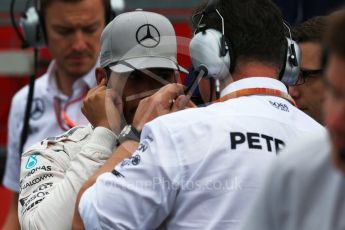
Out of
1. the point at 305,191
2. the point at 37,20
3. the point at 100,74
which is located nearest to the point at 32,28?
the point at 37,20

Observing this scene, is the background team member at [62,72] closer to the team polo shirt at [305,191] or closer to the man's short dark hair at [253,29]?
the man's short dark hair at [253,29]

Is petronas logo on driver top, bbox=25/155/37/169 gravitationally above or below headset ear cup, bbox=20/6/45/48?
above

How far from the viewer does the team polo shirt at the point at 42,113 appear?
222 inches

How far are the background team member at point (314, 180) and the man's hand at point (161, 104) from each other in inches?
39.6

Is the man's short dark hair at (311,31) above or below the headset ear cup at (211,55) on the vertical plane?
below

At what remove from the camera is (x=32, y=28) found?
18.1 ft

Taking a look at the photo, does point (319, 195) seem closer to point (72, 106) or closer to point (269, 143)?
point (269, 143)

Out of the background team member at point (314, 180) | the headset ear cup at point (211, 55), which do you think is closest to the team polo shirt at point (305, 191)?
the background team member at point (314, 180)

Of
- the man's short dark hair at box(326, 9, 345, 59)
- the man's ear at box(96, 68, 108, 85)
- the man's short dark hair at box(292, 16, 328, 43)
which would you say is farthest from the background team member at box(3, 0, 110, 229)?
the man's short dark hair at box(326, 9, 345, 59)

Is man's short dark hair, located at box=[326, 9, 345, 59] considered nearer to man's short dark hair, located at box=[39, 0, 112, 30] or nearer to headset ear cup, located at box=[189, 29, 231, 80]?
headset ear cup, located at box=[189, 29, 231, 80]

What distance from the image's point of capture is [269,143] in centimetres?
273

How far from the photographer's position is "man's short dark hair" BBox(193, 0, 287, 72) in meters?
2.85

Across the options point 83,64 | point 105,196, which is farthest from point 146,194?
point 83,64

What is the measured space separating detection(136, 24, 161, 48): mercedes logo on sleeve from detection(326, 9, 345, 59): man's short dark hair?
1.61m
